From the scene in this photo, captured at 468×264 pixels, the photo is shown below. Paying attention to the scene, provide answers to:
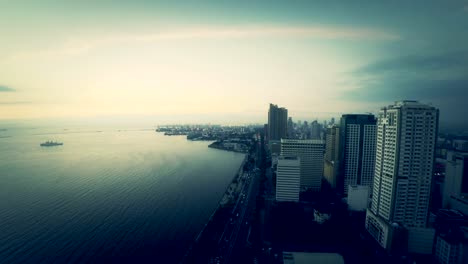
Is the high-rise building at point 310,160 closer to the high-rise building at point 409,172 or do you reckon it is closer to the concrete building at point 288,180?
the concrete building at point 288,180

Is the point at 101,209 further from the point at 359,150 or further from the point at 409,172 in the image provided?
the point at 359,150

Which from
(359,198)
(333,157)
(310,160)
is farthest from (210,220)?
(333,157)

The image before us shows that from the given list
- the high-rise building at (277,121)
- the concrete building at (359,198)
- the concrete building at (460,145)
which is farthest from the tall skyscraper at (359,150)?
the high-rise building at (277,121)

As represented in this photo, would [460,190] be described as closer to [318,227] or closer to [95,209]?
[318,227]

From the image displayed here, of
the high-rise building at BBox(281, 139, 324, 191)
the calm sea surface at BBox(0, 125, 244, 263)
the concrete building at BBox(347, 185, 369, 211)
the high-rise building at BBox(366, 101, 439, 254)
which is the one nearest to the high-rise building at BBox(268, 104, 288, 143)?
the calm sea surface at BBox(0, 125, 244, 263)

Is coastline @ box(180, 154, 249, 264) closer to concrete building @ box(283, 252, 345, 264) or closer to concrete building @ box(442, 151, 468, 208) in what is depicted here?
concrete building @ box(283, 252, 345, 264)

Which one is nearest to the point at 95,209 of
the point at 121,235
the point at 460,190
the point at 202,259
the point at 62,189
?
the point at 121,235

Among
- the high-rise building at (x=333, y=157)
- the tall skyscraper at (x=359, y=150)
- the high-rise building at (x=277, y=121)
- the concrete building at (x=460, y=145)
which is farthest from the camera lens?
the high-rise building at (x=277, y=121)

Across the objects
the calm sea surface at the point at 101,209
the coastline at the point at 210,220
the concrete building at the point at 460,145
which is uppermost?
the concrete building at the point at 460,145
